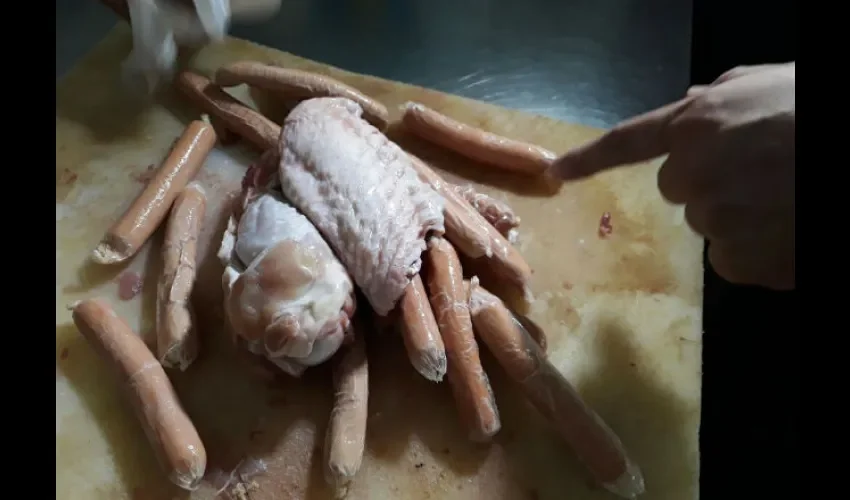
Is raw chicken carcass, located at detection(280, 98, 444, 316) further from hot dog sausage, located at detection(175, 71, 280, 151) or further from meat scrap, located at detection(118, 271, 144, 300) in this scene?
meat scrap, located at detection(118, 271, 144, 300)

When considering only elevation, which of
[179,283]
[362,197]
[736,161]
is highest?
[736,161]

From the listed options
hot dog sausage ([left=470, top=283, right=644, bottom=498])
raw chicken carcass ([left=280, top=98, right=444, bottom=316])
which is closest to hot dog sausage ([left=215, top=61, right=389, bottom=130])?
raw chicken carcass ([left=280, top=98, right=444, bottom=316])

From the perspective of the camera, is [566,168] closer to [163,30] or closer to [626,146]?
[626,146]

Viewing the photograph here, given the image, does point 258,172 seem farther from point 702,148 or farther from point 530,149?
point 702,148

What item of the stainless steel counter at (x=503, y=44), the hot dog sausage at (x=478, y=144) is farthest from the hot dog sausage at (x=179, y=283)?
the stainless steel counter at (x=503, y=44)

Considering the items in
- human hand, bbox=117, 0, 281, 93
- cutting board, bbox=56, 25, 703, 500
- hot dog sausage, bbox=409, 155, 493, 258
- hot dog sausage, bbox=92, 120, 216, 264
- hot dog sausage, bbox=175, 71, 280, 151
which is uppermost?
human hand, bbox=117, 0, 281, 93

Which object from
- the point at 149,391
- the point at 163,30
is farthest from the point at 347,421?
the point at 163,30

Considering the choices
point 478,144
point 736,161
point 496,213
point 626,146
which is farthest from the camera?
point 478,144
